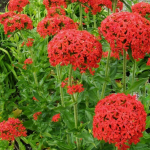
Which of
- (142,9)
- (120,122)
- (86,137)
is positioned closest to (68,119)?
(86,137)

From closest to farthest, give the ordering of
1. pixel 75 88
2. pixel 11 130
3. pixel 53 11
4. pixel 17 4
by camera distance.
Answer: pixel 75 88, pixel 11 130, pixel 53 11, pixel 17 4

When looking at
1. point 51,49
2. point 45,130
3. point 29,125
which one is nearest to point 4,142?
point 29,125

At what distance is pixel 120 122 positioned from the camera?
1.45 meters

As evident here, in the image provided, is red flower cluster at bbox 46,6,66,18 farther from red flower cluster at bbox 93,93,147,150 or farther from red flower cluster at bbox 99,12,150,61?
red flower cluster at bbox 93,93,147,150

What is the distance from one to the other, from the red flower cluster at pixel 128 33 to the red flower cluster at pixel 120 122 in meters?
0.40

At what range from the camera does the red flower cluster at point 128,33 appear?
64.2 inches

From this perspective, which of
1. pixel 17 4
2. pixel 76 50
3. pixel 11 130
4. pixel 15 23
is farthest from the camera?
pixel 17 4

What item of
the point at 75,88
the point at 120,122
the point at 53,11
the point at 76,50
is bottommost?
the point at 120,122

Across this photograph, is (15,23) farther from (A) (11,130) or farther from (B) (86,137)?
(B) (86,137)

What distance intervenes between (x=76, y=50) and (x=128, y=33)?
408 millimetres

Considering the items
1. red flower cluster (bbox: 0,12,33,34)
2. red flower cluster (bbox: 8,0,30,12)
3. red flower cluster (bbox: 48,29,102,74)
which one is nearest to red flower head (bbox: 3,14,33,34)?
red flower cluster (bbox: 0,12,33,34)

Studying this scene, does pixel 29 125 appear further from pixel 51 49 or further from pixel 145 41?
pixel 145 41

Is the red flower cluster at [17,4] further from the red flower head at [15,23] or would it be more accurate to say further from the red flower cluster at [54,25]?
the red flower cluster at [54,25]

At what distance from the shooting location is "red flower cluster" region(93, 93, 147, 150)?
1.43 m
